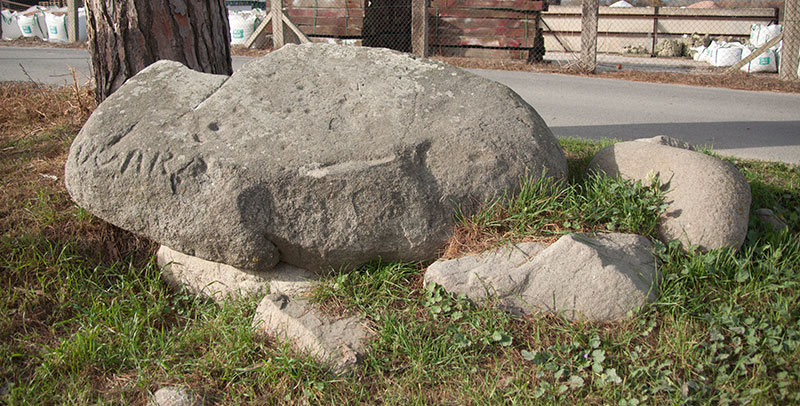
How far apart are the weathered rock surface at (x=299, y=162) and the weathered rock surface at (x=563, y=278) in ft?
1.00

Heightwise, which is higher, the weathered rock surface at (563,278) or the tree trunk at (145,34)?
the tree trunk at (145,34)

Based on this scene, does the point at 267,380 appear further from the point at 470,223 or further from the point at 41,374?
the point at 470,223

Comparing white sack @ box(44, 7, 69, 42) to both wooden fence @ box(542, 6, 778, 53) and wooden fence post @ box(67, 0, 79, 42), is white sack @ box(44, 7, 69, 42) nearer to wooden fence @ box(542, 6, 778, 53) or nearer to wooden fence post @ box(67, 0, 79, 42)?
wooden fence post @ box(67, 0, 79, 42)

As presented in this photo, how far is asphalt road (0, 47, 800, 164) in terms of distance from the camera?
20.1 ft

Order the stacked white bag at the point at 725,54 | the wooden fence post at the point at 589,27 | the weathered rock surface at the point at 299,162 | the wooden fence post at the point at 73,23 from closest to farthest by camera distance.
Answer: the weathered rock surface at the point at 299,162 → the wooden fence post at the point at 589,27 → the stacked white bag at the point at 725,54 → the wooden fence post at the point at 73,23

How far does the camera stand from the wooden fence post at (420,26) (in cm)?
1203

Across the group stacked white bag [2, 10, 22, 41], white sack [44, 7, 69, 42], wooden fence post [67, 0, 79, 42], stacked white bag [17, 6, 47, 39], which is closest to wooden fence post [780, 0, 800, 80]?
wooden fence post [67, 0, 79, 42]

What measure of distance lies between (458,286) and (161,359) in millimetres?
1430

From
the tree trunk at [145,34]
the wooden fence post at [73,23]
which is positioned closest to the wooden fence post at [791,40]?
the tree trunk at [145,34]

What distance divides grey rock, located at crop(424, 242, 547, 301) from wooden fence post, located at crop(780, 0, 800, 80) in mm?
9069

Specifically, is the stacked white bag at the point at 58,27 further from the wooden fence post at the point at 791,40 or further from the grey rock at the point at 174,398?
the wooden fence post at the point at 791,40

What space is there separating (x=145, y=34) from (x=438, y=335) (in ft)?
10.1

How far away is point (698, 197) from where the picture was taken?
10.2 ft

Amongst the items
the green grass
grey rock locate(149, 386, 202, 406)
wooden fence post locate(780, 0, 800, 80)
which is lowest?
grey rock locate(149, 386, 202, 406)
